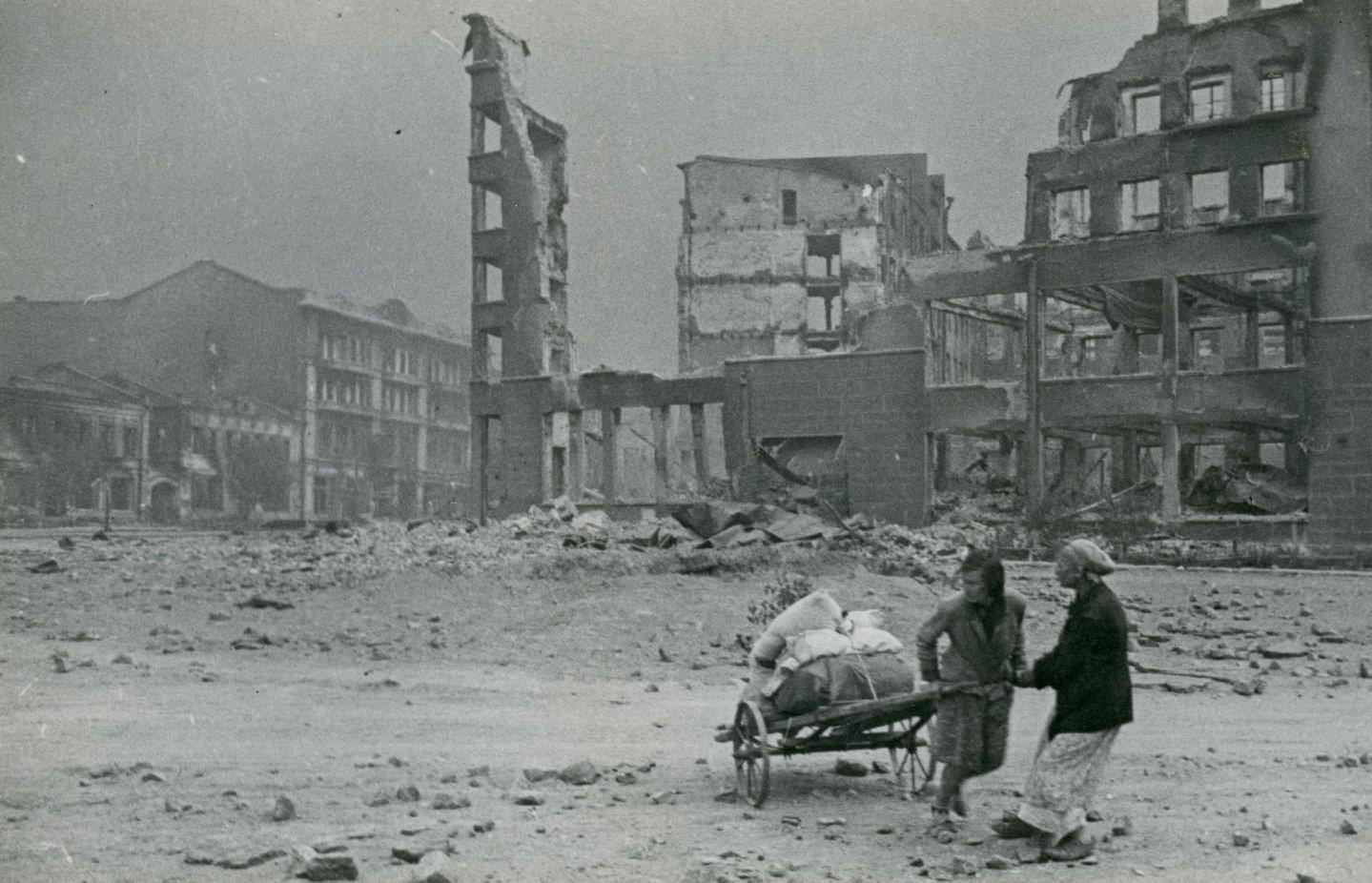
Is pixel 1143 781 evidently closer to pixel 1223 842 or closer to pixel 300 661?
pixel 1223 842

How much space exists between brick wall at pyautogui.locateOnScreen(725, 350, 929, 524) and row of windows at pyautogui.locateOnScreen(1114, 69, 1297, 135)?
35.3ft

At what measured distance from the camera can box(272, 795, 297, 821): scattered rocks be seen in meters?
6.80

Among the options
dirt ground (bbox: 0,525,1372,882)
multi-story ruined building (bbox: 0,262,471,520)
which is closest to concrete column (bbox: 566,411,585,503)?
multi-story ruined building (bbox: 0,262,471,520)

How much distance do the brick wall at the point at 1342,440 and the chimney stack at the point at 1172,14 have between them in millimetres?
14864

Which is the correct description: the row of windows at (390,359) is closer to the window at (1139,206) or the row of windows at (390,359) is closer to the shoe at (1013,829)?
the window at (1139,206)

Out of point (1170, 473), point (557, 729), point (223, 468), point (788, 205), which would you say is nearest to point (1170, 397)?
point (1170, 473)

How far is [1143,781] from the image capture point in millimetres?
7898

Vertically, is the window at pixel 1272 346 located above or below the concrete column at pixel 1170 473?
above

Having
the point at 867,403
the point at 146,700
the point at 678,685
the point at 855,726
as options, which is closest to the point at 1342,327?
the point at 867,403

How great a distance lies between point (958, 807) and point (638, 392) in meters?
28.0

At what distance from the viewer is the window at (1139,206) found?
118ft

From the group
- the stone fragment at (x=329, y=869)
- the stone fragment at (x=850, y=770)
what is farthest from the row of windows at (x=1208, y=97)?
the stone fragment at (x=329, y=869)

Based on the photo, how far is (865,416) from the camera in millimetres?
29016

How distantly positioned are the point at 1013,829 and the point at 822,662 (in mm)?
1447
